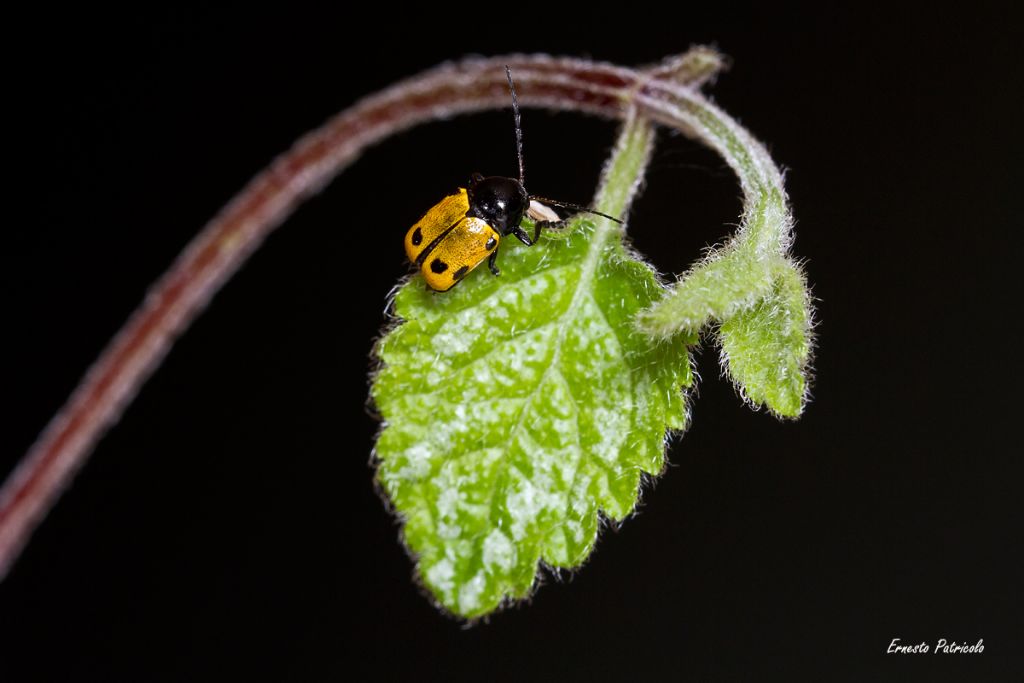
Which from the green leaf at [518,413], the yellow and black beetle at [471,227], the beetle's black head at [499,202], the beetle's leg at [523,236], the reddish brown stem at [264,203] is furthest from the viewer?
the reddish brown stem at [264,203]

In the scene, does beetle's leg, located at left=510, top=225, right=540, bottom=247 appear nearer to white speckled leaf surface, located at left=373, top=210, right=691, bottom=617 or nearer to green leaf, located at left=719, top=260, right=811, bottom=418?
white speckled leaf surface, located at left=373, top=210, right=691, bottom=617

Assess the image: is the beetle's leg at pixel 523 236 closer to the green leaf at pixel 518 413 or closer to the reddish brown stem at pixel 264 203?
the green leaf at pixel 518 413

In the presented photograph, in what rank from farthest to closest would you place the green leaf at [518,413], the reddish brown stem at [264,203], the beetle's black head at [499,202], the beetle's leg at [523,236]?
the reddish brown stem at [264,203]
the beetle's black head at [499,202]
the beetle's leg at [523,236]
the green leaf at [518,413]

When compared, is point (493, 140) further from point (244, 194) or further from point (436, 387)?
point (436, 387)

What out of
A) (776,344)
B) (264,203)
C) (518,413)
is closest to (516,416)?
(518,413)

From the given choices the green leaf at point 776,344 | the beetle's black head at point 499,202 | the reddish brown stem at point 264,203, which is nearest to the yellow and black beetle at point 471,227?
the beetle's black head at point 499,202

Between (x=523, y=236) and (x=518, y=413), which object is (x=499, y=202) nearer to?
(x=523, y=236)

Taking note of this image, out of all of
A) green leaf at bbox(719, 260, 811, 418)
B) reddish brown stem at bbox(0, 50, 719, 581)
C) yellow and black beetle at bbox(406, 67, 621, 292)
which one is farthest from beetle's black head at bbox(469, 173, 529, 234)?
green leaf at bbox(719, 260, 811, 418)
